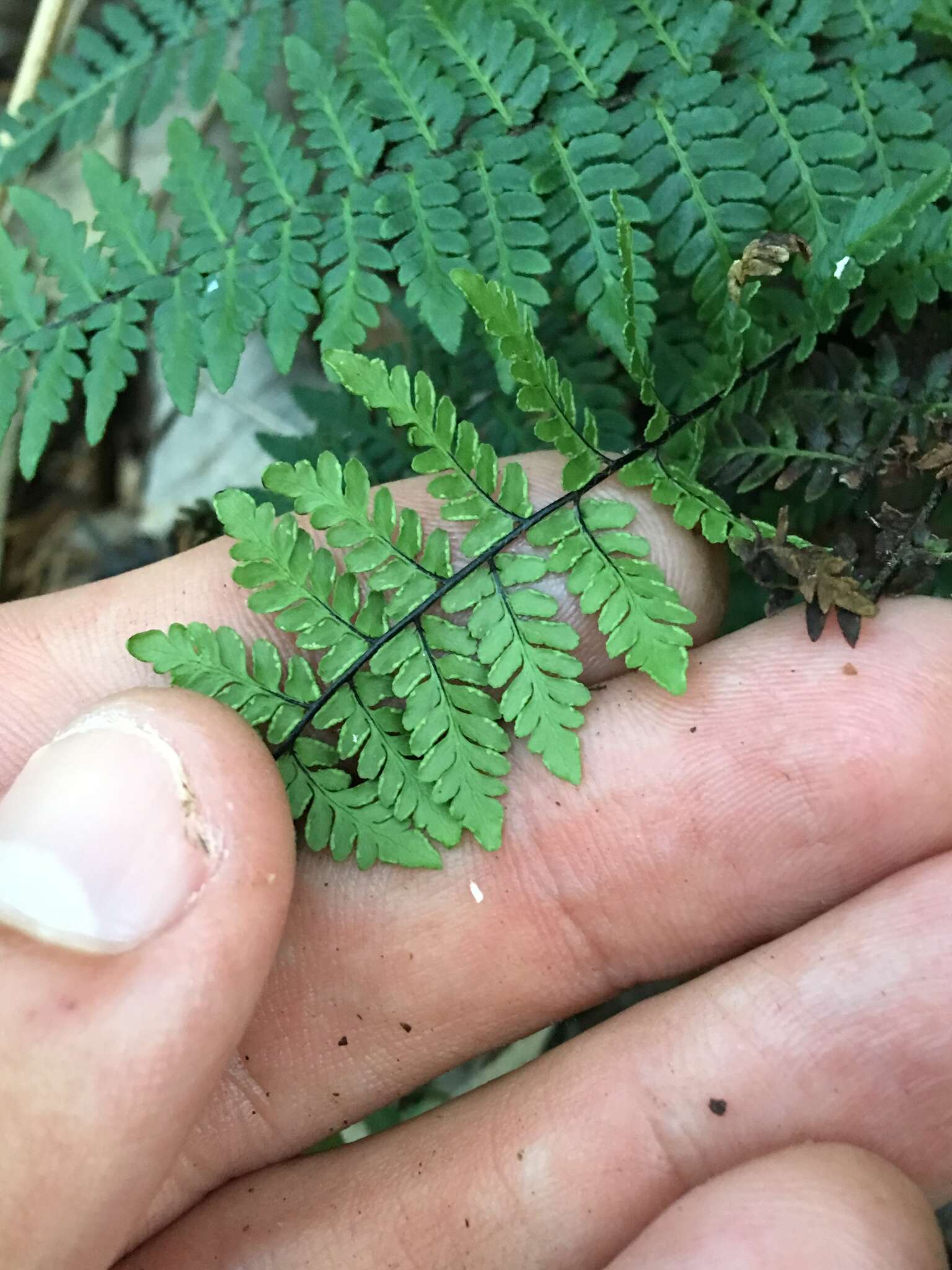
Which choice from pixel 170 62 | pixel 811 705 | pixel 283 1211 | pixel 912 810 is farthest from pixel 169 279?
pixel 283 1211

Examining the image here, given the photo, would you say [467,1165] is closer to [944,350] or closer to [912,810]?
[912,810]

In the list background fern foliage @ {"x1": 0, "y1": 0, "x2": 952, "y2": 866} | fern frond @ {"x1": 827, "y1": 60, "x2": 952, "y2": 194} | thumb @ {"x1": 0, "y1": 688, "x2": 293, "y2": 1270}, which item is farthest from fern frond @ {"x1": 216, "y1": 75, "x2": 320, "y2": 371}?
fern frond @ {"x1": 827, "y1": 60, "x2": 952, "y2": 194}

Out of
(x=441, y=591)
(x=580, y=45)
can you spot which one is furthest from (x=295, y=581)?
(x=580, y=45)

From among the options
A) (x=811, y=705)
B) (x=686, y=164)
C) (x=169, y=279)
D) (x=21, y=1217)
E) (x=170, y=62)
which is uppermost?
(x=170, y=62)

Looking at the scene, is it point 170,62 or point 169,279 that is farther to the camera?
point 170,62

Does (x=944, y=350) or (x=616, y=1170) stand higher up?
(x=944, y=350)

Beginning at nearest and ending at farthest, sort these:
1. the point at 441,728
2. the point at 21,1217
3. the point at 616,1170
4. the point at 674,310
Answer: the point at 21,1217, the point at 441,728, the point at 616,1170, the point at 674,310

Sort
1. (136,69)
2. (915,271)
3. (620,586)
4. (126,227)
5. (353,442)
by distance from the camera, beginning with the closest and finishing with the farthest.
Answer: (620,586) → (915,271) → (126,227) → (136,69) → (353,442)

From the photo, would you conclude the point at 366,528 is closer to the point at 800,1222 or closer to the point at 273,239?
the point at 273,239

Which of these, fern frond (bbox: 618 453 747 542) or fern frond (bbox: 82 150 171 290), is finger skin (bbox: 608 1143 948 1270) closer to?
fern frond (bbox: 618 453 747 542)
